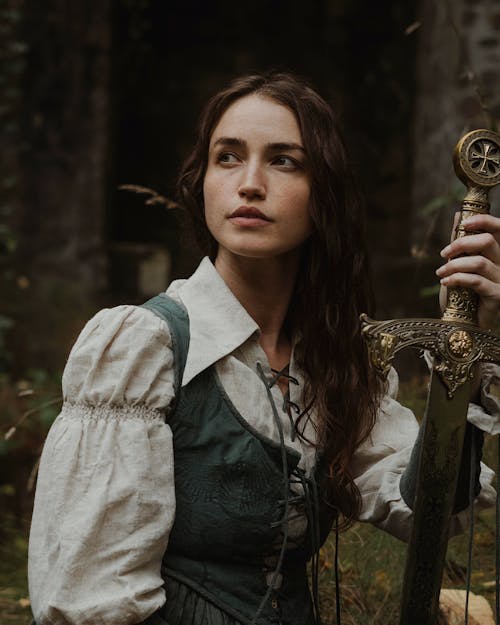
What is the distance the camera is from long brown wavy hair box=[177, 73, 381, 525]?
194 cm

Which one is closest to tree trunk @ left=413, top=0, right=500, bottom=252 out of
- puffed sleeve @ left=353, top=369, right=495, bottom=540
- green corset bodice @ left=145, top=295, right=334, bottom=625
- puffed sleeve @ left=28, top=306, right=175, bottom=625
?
puffed sleeve @ left=353, top=369, right=495, bottom=540

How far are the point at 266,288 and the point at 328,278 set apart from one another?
14 centimetres

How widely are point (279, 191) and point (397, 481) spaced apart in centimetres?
60

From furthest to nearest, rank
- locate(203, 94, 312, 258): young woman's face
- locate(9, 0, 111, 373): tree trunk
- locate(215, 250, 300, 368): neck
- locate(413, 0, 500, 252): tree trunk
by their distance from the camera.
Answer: locate(9, 0, 111, 373): tree trunk → locate(413, 0, 500, 252): tree trunk → locate(215, 250, 300, 368): neck → locate(203, 94, 312, 258): young woman's face

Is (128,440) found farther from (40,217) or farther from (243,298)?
(40,217)

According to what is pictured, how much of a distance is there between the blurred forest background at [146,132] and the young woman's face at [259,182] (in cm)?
117

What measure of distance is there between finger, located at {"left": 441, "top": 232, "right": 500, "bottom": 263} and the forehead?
1.27 ft

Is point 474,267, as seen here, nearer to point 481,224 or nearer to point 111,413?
point 481,224

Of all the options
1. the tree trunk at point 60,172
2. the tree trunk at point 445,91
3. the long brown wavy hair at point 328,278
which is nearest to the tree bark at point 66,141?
the tree trunk at point 60,172

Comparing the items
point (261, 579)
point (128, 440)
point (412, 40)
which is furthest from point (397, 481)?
point (412, 40)

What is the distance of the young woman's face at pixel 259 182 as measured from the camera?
6.16 feet

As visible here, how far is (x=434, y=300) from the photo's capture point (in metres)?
4.66

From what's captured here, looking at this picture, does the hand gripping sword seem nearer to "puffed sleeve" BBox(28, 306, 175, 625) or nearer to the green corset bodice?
the green corset bodice

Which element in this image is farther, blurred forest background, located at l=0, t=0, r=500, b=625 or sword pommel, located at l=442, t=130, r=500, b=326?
blurred forest background, located at l=0, t=0, r=500, b=625
